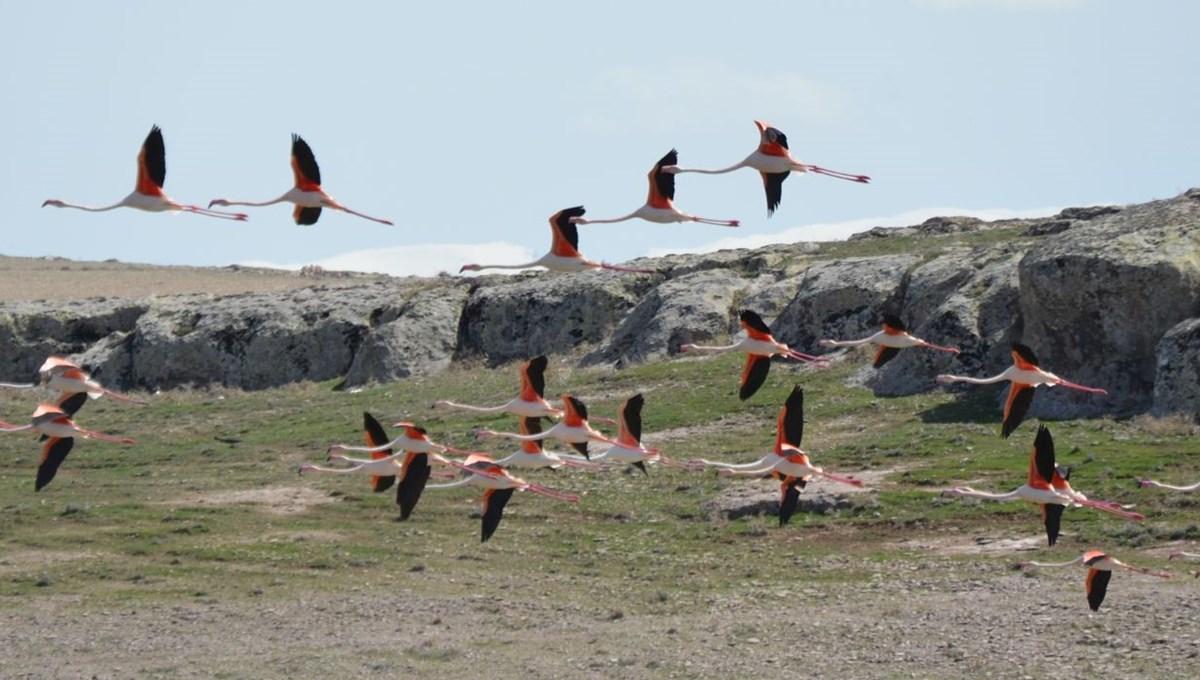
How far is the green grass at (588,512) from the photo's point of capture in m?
30.1

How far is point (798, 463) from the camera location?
1822 cm

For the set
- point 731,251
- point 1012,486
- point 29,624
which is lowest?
point 29,624

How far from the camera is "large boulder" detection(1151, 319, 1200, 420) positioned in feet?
112

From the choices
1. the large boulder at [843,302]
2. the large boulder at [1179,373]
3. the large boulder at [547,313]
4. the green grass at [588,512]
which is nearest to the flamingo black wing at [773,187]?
the green grass at [588,512]

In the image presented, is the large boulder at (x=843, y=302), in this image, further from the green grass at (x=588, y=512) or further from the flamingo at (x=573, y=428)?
the flamingo at (x=573, y=428)

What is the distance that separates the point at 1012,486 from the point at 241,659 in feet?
41.1

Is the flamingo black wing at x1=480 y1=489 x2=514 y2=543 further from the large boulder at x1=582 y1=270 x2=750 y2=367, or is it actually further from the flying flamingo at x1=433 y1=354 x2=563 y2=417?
the large boulder at x1=582 y1=270 x2=750 y2=367

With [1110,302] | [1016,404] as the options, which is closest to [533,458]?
[1016,404]

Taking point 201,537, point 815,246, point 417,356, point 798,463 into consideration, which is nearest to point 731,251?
point 815,246

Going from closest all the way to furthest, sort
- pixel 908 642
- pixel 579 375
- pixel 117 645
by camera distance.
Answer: pixel 908 642
pixel 117 645
pixel 579 375

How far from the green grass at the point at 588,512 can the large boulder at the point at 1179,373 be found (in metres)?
0.57

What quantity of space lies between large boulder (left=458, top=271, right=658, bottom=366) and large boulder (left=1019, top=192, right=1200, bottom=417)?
16708 millimetres

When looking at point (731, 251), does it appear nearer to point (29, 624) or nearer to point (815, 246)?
point (815, 246)

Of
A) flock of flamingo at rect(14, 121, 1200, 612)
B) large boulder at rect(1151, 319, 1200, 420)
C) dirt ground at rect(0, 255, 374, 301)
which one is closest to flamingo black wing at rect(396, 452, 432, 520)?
flock of flamingo at rect(14, 121, 1200, 612)
